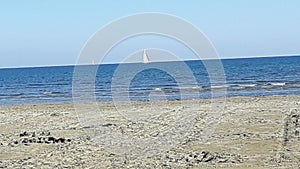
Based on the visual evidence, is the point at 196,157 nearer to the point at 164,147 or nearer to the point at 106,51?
the point at 164,147

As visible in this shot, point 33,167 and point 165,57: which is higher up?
point 165,57

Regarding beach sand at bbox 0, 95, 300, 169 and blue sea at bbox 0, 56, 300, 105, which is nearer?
beach sand at bbox 0, 95, 300, 169

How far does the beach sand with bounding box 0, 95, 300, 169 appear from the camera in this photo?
12188 millimetres

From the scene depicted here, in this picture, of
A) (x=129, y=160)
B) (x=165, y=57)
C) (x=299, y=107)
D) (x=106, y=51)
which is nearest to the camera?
(x=106, y=51)

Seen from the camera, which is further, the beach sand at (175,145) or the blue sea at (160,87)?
the blue sea at (160,87)

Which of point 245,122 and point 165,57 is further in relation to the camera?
point 245,122

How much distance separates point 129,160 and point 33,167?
2167 millimetres

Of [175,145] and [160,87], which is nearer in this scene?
[175,145]

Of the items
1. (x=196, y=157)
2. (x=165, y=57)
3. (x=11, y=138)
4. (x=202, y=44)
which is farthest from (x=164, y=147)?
(x=11, y=138)

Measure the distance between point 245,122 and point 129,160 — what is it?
7.04 m

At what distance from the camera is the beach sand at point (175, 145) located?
40.0ft

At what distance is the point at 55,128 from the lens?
62.9 feet

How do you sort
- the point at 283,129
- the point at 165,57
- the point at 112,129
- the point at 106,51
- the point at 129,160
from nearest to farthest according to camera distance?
the point at 106,51 < the point at 165,57 < the point at 129,160 < the point at 283,129 < the point at 112,129

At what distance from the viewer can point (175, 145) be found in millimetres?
14492
